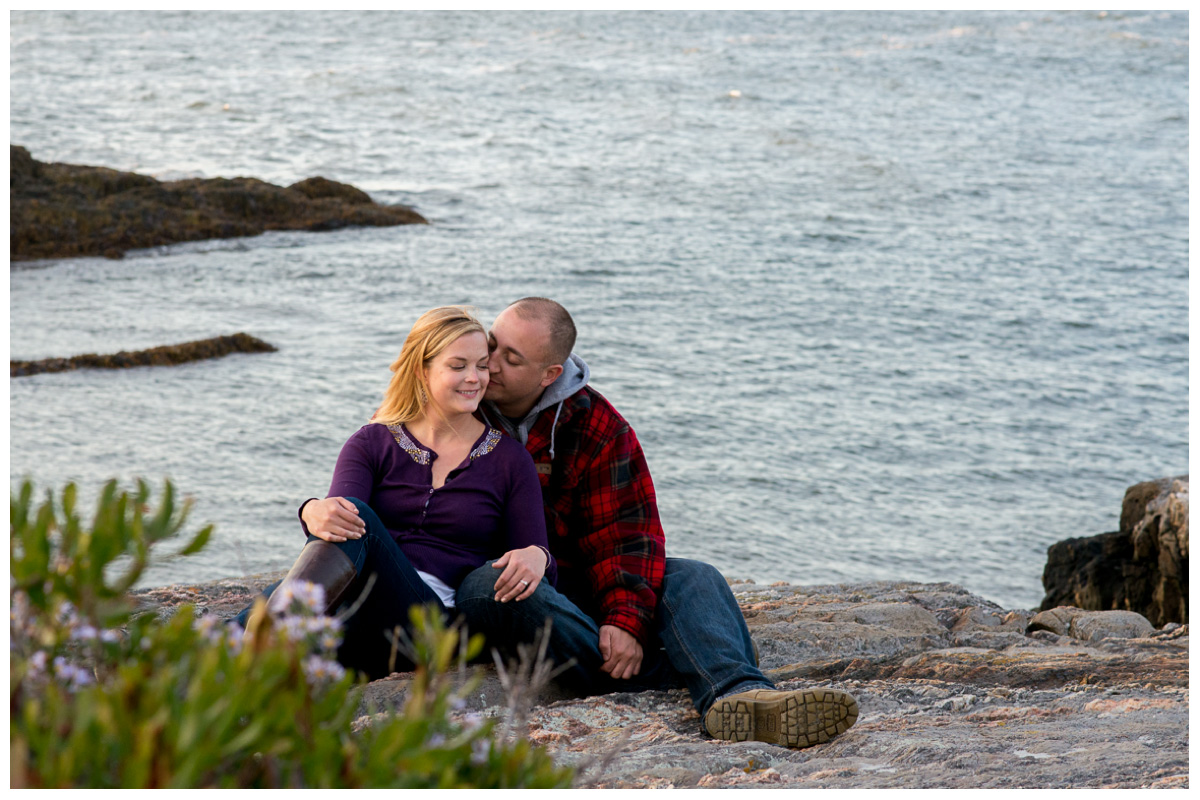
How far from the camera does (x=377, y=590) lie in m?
3.45

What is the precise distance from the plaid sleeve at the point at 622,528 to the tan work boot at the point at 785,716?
54 centimetres

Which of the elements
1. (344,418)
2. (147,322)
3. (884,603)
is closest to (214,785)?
(884,603)

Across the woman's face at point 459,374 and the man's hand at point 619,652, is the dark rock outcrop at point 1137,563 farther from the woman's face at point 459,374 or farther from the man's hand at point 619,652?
the woman's face at point 459,374

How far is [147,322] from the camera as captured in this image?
42.8 ft

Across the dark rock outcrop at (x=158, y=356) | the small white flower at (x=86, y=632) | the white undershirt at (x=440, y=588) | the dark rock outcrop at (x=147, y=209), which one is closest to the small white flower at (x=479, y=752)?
the small white flower at (x=86, y=632)

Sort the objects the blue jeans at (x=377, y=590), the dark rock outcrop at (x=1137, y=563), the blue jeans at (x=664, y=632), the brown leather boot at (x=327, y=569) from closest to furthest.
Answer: the brown leather boot at (x=327, y=569) → the blue jeans at (x=377, y=590) → the blue jeans at (x=664, y=632) → the dark rock outcrop at (x=1137, y=563)

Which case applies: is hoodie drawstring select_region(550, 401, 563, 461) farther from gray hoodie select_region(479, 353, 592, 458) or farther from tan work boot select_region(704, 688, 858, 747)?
tan work boot select_region(704, 688, 858, 747)

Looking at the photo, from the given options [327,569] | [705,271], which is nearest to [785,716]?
[327,569]

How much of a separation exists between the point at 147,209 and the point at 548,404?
15.4m

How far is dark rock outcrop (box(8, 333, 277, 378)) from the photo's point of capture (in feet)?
36.7

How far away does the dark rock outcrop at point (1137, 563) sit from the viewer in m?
6.55

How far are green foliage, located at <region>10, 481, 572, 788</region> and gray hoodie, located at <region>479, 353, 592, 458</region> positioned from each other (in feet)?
7.35

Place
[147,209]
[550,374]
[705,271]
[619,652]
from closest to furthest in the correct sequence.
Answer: [619,652] → [550,374] → [705,271] → [147,209]

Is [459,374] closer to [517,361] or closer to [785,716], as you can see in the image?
[517,361]
